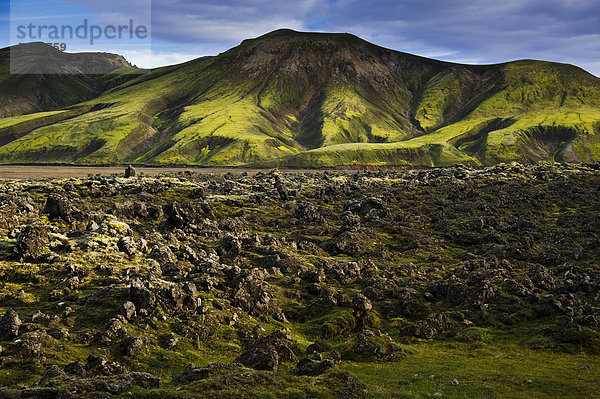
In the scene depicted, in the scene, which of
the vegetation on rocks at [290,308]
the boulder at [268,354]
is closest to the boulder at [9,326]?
the vegetation on rocks at [290,308]

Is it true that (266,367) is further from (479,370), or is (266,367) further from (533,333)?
(533,333)

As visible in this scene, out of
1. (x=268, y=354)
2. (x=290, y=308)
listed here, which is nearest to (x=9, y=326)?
(x=268, y=354)

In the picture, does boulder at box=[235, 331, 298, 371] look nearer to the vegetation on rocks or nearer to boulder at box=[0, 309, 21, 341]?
the vegetation on rocks

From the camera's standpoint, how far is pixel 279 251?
70.7m

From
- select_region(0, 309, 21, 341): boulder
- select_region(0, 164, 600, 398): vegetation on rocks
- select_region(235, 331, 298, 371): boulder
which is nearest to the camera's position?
select_region(0, 164, 600, 398): vegetation on rocks

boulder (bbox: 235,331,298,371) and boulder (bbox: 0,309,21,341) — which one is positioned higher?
boulder (bbox: 0,309,21,341)

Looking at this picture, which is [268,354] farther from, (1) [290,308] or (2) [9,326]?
(2) [9,326]

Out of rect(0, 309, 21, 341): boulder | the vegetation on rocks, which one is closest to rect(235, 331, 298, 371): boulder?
the vegetation on rocks

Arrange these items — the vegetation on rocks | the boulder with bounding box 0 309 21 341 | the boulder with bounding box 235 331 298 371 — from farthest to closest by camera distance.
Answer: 1. the boulder with bounding box 0 309 21 341
2. the boulder with bounding box 235 331 298 371
3. the vegetation on rocks

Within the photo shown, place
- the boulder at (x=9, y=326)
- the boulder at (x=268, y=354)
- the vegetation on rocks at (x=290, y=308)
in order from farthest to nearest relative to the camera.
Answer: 1. the boulder at (x=9, y=326)
2. the boulder at (x=268, y=354)
3. the vegetation on rocks at (x=290, y=308)

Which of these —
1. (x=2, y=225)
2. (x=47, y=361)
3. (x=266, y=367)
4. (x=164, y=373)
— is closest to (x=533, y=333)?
(x=266, y=367)

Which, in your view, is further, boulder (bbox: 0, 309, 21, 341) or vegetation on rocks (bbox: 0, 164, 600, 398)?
boulder (bbox: 0, 309, 21, 341)

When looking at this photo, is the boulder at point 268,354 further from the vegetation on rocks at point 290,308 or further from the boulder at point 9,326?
the boulder at point 9,326

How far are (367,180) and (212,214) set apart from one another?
99396 millimetres
